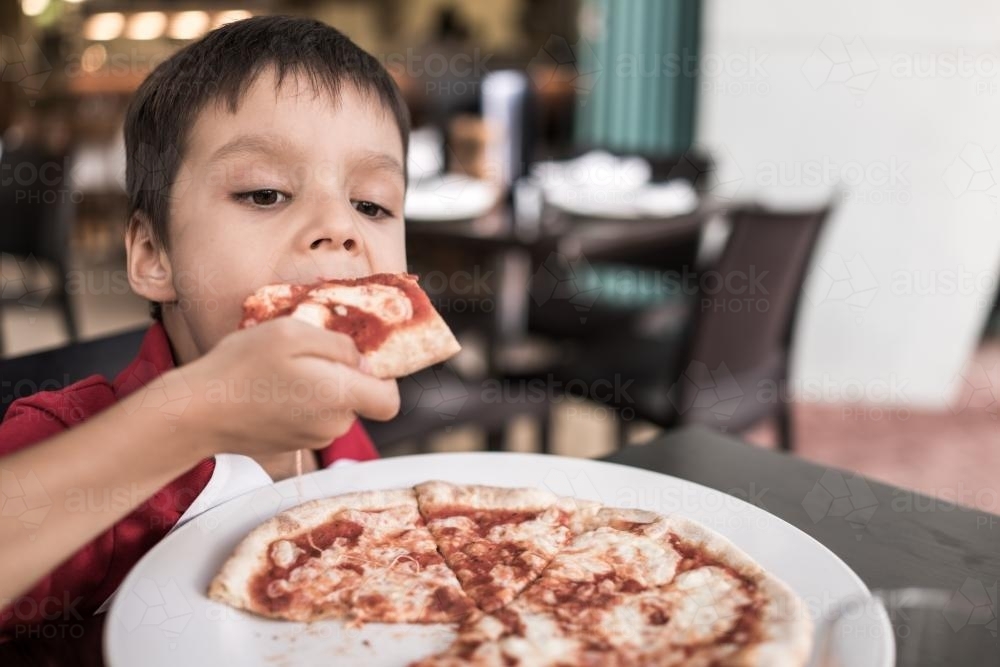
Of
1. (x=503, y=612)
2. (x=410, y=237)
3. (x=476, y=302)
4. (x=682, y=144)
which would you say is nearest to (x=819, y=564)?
(x=503, y=612)

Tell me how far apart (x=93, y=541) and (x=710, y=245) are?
3871 millimetres

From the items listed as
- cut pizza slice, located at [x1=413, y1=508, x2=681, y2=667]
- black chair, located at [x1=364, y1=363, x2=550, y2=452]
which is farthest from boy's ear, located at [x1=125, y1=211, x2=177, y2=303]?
black chair, located at [x1=364, y1=363, x2=550, y2=452]

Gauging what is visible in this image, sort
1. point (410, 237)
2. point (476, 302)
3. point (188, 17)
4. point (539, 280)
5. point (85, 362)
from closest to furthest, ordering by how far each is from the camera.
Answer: point (85, 362)
point (410, 237)
point (476, 302)
point (539, 280)
point (188, 17)

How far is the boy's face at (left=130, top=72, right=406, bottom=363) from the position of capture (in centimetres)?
101

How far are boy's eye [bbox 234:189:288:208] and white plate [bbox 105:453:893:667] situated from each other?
0.32 metres

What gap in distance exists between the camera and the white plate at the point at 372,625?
2.19 feet

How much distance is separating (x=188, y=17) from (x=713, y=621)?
34.7ft

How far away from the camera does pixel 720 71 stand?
467 cm

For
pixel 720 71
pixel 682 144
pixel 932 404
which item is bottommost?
pixel 932 404

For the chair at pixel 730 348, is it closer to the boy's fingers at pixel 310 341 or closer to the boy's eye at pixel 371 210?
the boy's eye at pixel 371 210

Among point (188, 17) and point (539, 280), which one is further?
point (188, 17)

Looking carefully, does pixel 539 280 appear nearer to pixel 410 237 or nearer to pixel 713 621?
pixel 410 237

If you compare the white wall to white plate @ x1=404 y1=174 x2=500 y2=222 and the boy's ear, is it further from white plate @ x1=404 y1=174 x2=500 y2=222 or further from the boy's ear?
the boy's ear

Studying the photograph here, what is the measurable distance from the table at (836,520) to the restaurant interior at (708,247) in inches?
30.8
